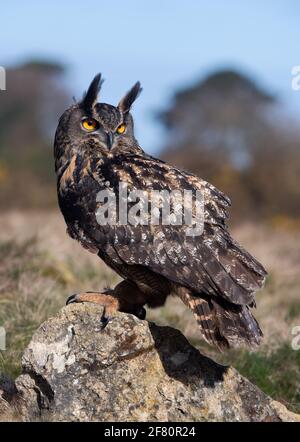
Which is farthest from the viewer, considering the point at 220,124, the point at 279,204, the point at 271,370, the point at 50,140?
the point at 50,140

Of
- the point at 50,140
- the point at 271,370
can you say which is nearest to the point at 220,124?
the point at 50,140

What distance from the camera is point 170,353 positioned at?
443cm

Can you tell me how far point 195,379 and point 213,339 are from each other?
0.81ft

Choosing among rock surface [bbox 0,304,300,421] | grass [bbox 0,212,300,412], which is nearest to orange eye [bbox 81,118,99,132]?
rock surface [bbox 0,304,300,421]

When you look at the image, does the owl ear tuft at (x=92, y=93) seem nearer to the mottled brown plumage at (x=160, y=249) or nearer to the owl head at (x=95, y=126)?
the owl head at (x=95, y=126)

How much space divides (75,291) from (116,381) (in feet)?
9.80

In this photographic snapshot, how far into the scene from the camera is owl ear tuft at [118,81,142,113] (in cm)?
535

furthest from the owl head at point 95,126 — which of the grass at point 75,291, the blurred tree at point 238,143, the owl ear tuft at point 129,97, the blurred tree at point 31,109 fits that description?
the blurred tree at point 31,109

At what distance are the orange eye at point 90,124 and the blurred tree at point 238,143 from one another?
1581cm

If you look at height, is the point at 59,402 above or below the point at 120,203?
below

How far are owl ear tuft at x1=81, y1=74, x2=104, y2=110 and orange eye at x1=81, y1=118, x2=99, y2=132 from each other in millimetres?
85

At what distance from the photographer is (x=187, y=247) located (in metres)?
4.42

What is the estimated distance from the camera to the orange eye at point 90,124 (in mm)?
5031
